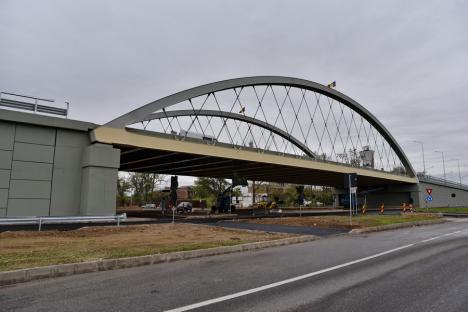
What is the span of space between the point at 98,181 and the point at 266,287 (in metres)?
15.9

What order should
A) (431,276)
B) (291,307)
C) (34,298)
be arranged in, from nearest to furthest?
(291,307) < (34,298) < (431,276)

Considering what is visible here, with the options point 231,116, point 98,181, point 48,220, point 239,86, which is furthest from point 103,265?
point 231,116

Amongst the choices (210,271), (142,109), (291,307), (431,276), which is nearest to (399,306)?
(291,307)

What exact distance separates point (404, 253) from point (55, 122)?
A: 718 inches

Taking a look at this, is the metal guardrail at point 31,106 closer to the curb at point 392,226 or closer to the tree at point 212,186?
the curb at point 392,226

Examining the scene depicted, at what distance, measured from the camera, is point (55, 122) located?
1877cm

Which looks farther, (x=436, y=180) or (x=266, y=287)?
(x=436, y=180)

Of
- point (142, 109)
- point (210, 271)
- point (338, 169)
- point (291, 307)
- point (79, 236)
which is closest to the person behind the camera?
point (291, 307)

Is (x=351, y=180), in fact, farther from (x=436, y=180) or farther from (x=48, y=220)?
(x=436, y=180)

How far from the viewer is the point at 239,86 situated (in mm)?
33375

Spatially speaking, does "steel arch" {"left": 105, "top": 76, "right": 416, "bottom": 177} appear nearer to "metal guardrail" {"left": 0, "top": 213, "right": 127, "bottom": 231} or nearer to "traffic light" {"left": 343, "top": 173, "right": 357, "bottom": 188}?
"metal guardrail" {"left": 0, "top": 213, "right": 127, "bottom": 231}

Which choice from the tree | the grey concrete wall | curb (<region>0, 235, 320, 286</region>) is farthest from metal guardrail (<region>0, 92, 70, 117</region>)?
the tree

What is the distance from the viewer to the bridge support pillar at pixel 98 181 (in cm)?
1922

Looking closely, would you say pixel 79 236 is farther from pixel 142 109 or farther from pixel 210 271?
pixel 142 109
